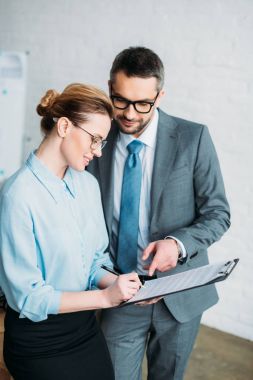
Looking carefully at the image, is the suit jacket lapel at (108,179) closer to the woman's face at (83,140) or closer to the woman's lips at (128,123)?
the woman's lips at (128,123)

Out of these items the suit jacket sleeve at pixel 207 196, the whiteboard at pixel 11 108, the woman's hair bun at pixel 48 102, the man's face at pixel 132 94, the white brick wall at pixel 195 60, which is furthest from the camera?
the whiteboard at pixel 11 108

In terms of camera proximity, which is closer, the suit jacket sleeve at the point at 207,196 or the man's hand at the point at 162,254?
the man's hand at the point at 162,254

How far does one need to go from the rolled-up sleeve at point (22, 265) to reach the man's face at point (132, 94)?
1.63 feet

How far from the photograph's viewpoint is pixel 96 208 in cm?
168

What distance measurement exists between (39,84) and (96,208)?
1973 millimetres

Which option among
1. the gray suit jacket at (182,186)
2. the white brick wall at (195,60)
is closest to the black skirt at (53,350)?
the gray suit jacket at (182,186)

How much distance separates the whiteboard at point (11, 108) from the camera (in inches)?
129

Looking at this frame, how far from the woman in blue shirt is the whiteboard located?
1.86 metres

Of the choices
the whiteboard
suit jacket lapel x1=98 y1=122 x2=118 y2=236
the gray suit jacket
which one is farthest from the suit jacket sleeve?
the whiteboard

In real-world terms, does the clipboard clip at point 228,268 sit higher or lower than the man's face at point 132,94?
lower

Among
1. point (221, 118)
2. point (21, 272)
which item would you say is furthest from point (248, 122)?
point (21, 272)

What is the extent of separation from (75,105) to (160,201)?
0.52 meters

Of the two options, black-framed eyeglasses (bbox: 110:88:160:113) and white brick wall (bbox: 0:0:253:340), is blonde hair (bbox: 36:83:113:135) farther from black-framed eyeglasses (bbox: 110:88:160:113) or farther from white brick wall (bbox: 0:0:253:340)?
white brick wall (bbox: 0:0:253:340)

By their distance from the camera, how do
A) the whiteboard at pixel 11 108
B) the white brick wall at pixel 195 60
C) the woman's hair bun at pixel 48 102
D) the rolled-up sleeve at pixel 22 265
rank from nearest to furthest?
the rolled-up sleeve at pixel 22 265
the woman's hair bun at pixel 48 102
the white brick wall at pixel 195 60
the whiteboard at pixel 11 108
